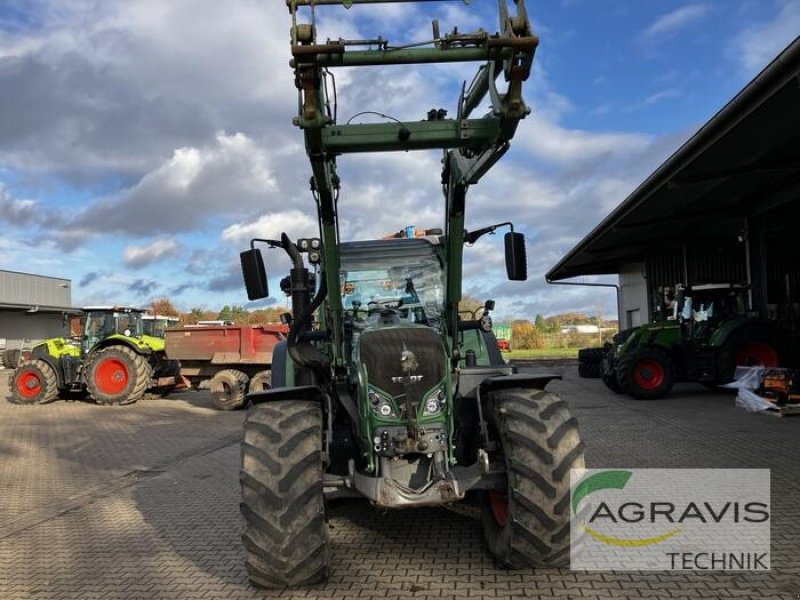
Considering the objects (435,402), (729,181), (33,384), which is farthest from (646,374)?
(33,384)

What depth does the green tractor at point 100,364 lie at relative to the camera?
1586cm

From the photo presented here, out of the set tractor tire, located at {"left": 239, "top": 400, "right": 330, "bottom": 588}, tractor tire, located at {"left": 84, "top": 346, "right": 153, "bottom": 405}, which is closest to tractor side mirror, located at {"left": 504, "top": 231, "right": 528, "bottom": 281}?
tractor tire, located at {"left": 239, "top": 400, "right": 330, "bottom": 588}

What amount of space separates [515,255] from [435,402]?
5.25 ft

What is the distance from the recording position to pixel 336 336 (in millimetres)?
5105

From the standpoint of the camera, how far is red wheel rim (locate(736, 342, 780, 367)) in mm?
13727

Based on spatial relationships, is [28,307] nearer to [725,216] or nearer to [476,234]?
[725,216]

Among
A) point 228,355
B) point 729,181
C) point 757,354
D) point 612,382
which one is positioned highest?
point 729,181

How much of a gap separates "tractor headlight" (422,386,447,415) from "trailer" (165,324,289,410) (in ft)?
33.7

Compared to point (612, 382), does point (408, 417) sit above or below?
above

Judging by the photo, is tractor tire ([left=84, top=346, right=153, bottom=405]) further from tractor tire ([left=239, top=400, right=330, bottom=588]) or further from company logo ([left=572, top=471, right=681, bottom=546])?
tractor tire ([left=239, top=400, right=330, bottom=588])

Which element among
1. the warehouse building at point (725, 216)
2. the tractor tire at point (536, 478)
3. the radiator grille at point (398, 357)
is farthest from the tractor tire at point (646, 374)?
the radiator grille at point (398, 357)

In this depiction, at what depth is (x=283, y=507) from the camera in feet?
13.0

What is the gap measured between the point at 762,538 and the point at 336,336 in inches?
132

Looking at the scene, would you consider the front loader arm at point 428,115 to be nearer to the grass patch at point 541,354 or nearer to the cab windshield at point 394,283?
the cab windshield at point 394,283
